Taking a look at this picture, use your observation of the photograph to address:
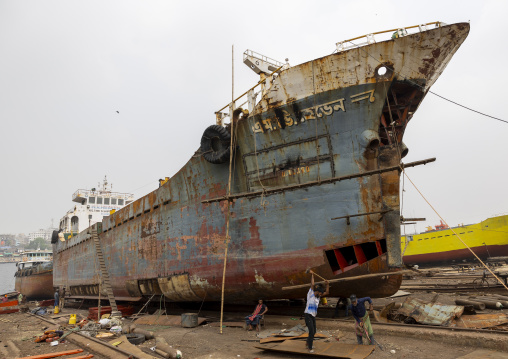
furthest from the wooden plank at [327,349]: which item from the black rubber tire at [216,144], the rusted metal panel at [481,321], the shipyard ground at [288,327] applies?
the black rubber tire at [216,144]

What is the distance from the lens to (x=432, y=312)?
7426 mm

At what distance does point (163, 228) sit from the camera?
11.7m

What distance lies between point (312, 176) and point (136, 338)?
618 cm

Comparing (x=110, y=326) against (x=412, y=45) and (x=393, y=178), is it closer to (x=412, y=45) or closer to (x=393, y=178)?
(x=393, y=178)

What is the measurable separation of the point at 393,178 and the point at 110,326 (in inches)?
374

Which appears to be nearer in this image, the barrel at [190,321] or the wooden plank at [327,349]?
the wooden plank at [327,349]

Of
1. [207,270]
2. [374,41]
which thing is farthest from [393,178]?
[207,270]

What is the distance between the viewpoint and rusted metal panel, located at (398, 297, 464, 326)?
23.4ft

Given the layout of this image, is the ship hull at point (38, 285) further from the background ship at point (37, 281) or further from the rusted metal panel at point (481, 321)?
the rusted metal panel at point (481, 321)

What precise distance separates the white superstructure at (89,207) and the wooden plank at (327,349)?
2487 centimetres

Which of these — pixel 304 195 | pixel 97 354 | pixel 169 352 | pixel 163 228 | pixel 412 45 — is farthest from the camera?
pixel 163 228

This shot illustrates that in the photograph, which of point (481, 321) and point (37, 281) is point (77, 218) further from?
point (481, 321)

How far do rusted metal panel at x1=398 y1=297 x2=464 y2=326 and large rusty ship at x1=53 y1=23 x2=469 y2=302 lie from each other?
78 cm

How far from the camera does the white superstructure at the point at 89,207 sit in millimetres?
26828
